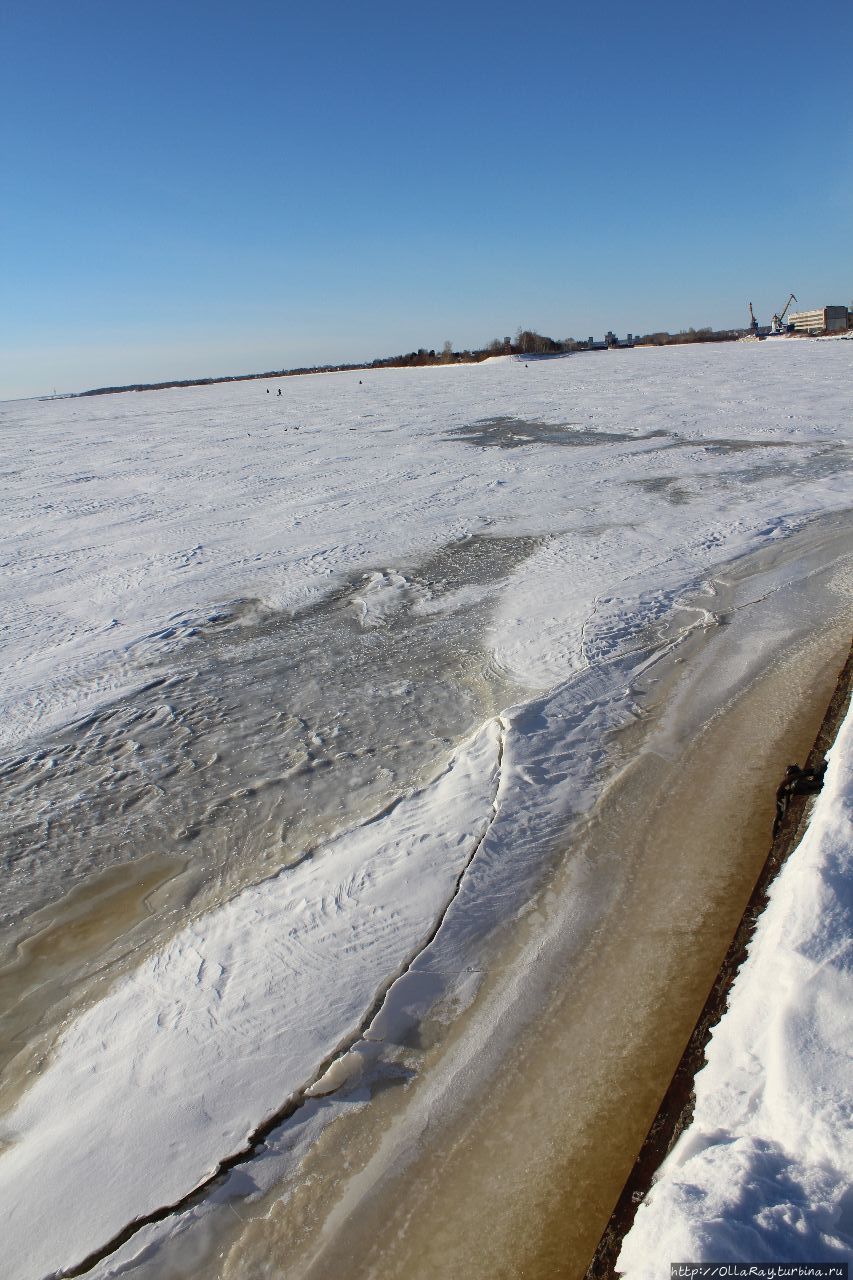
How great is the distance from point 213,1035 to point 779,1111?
4.46 feet

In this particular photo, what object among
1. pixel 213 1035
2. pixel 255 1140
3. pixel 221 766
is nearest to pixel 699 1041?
pixel 255 1140

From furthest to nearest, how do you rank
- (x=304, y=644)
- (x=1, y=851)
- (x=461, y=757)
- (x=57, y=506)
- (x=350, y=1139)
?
1. (x=57, y=506)
2. (x=304, y=644)
3. (x=461, y=757)
4. (x=1, y=851)
5. (x=350, y=1139)

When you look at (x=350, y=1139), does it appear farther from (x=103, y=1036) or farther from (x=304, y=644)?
(x=304, y=644)

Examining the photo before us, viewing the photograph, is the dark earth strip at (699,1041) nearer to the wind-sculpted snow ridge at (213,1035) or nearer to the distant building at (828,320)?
the wind-sculpted snow ridge at (213,1035)

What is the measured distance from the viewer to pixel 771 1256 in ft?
4.26

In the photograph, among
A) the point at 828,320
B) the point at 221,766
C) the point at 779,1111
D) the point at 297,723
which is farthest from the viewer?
the point at 828,320

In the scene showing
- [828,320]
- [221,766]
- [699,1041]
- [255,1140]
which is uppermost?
[828,320]

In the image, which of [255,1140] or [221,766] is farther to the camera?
[221,766]

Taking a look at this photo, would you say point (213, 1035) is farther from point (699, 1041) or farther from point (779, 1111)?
point (779, 1111)

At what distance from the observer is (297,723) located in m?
3.61

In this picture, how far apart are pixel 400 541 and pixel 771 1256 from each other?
205 inches

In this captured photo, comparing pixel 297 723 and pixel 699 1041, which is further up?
pixel 297 723

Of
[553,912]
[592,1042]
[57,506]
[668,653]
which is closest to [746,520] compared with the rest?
[668,653]

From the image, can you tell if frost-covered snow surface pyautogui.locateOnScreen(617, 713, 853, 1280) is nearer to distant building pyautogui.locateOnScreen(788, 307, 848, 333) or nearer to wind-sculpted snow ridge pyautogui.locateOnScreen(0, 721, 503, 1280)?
wind-sculpted snow ridge pyautogui.locateOnScreen(0, 721, 503, 1280)
